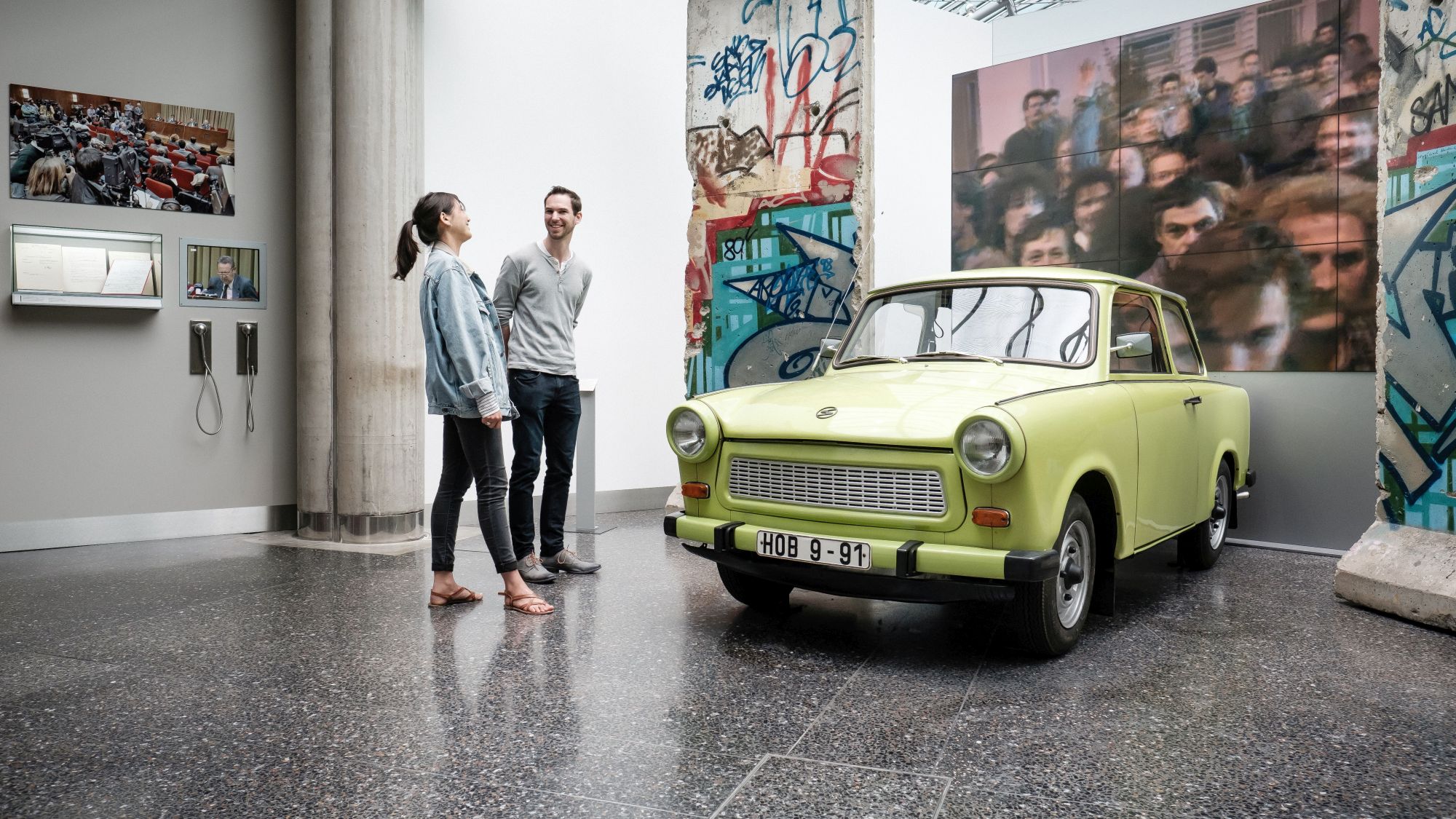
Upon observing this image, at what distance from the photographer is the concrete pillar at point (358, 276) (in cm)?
619

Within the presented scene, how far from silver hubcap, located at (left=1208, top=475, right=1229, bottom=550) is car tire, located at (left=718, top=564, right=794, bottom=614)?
2.71 metres

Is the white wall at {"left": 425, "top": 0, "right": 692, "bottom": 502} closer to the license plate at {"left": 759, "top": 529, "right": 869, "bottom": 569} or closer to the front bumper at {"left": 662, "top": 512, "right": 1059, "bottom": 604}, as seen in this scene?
the license plate at {"left": 759, "top": 529, "right": 869, "bottom": 569}

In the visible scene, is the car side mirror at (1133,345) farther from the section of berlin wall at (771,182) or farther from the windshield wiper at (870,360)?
the section of berlin wall at (771,182)

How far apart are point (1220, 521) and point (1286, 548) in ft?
2.90

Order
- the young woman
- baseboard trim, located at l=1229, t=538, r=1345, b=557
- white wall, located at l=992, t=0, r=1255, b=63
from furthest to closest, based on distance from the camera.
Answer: white wall, located at l=992, t=0, r=1255, b=63
baseboard trim, located at l=1229, t=538, r=1345, b=557
the young woman

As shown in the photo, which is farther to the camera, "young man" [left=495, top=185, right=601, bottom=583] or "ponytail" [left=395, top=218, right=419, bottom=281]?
"young man" [left=495, top=185, right=601, bottom=583]

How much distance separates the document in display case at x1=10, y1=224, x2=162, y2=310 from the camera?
583cm

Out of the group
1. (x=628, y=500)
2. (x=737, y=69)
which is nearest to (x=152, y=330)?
(x=628, y=500)

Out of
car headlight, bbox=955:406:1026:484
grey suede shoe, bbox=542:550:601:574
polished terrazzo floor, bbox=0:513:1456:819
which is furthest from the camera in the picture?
grey suede shoe, bbox=542:550:601:574

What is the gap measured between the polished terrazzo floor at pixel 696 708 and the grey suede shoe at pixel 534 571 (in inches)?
12.3

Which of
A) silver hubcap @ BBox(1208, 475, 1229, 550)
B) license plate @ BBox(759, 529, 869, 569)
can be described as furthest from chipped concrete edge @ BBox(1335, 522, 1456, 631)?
license plate @ BBox(759, 529, 869, 569)

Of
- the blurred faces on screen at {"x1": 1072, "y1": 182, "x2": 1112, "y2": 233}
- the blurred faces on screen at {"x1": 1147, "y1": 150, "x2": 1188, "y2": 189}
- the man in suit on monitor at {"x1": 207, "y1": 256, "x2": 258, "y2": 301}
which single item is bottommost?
the man in suit on monitor at {"x1": 207, "y1": 256, "x2": 258, "y2": 301}

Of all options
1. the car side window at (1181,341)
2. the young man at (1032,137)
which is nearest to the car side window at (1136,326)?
the car side window at (1181,341)

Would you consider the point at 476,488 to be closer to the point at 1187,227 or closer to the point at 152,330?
the point at 152,330
